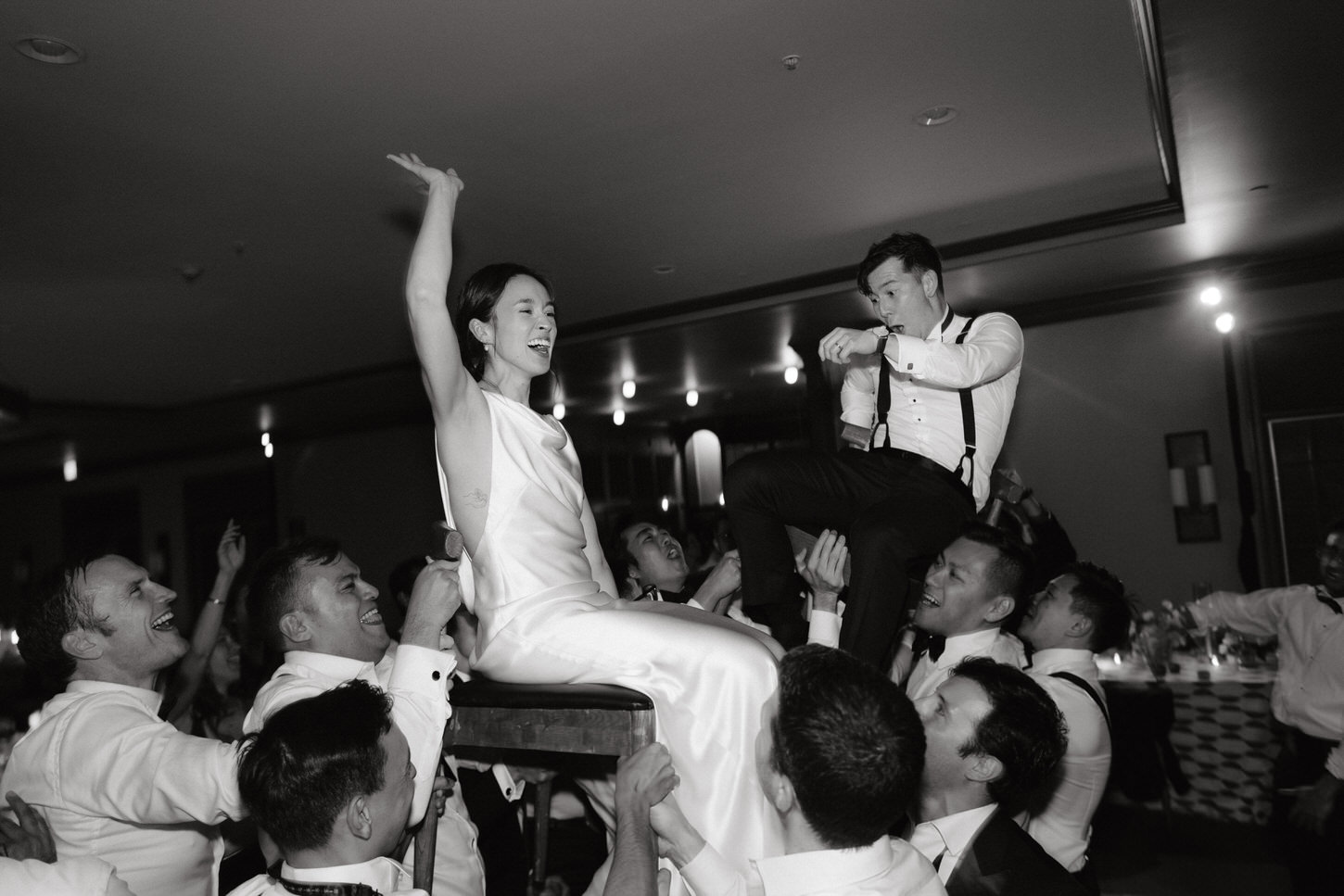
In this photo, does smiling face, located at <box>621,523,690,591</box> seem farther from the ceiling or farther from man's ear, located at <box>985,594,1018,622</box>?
the ceiling

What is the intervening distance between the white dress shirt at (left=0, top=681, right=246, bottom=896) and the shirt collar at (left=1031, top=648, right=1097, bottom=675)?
90.2 inches

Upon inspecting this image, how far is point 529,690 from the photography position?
2033mm

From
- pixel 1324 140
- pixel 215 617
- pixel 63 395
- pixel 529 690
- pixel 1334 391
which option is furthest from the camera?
pixel 63 395

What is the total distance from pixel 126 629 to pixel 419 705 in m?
0.75

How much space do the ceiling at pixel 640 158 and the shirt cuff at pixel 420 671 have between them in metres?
2.29

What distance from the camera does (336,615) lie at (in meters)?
2.55

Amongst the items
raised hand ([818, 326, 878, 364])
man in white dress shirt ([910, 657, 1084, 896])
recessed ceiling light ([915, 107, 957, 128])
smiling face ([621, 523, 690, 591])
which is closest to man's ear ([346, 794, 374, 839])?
man in white dress shirt ([910, 657, 1084, 896])

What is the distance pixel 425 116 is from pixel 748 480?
2.42 metres

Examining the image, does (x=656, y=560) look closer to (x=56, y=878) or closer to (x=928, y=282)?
(x=928, y=282)

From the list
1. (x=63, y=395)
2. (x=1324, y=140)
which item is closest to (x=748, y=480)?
(x=1324, y=140)

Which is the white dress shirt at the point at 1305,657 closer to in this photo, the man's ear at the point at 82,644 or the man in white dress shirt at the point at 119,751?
the man in white dress shirt at the point at 119,751

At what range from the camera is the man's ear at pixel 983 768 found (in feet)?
6.70

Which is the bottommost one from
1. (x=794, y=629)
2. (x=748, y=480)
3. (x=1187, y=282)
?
(x=794, y=629)

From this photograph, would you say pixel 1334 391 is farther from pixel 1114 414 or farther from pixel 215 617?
pixel 215 617
